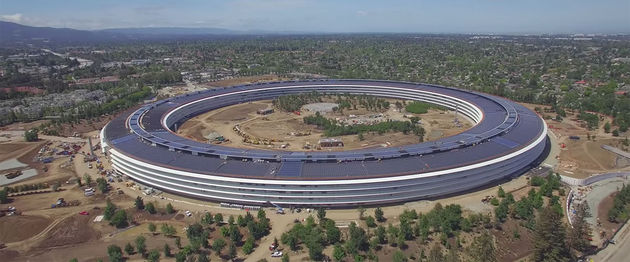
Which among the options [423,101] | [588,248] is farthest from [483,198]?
[423,101]

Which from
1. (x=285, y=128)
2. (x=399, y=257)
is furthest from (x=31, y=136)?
(x=399, y=257)

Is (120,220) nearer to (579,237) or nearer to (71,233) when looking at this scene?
(71,233)

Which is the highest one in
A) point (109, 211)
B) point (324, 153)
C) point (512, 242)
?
point (324, 153)

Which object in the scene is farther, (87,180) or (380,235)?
(87,180)

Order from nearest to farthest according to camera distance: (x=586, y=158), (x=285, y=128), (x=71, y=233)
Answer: (x=71, y=233) → (x=586, y=158) → (x=285, y=128)

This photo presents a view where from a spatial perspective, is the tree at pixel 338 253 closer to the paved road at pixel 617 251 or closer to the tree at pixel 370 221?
the tree at pixel 370 221

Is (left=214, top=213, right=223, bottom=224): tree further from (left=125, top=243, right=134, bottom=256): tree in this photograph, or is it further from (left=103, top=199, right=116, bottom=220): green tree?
(left=103, top=199, right=116, bottom=220): green tree

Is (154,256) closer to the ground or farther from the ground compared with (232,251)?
closer to the ground

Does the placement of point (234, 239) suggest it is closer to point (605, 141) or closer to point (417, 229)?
point (417, 229)
